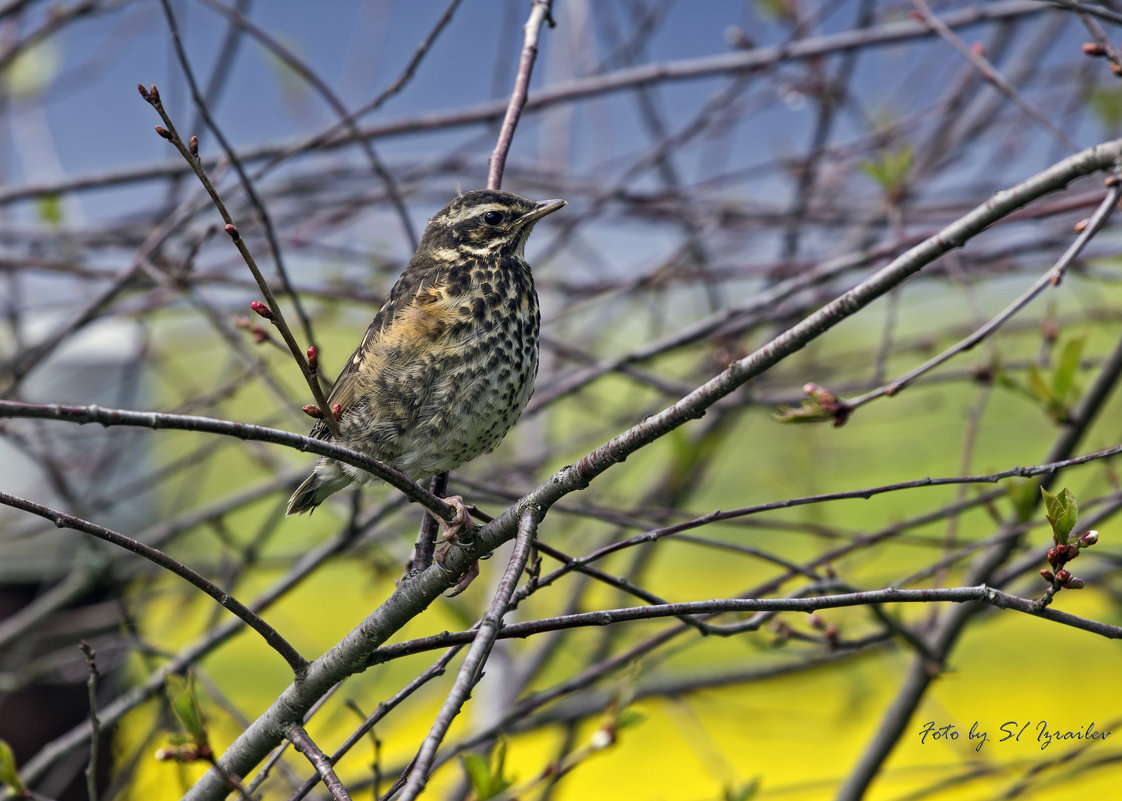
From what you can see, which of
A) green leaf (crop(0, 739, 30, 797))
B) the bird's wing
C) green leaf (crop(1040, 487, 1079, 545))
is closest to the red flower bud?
green leaf (crop(1040, 487, 1079, 545))

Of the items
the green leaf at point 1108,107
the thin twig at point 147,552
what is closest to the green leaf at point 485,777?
the thin twig at point 147,552

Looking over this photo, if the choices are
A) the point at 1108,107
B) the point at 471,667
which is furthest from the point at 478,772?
the point at 1108,107

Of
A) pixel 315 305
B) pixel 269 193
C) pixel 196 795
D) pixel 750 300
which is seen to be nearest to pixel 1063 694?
pixel 750 300

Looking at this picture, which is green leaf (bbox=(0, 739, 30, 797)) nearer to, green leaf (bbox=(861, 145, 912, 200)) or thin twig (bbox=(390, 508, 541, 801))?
thin twig (bbox=(390, 508, 541, 801))

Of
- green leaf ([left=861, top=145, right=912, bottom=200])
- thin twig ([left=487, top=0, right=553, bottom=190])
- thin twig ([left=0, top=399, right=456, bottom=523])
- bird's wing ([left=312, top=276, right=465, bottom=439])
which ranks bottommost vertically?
thin twig ([left=0, top=399, right=456, bottom=523])

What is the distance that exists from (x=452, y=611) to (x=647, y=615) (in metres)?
1.74

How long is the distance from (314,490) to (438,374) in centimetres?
51

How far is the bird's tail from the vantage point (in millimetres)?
2594

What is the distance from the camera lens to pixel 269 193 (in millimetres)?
3834

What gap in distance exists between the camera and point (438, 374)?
246 cm

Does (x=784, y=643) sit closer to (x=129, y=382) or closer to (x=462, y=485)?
(x=462, y=485)

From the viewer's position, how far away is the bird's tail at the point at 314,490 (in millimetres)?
2594

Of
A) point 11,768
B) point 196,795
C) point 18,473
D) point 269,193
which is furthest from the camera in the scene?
point 18,473

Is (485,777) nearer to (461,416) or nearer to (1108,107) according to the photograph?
(461,416)
